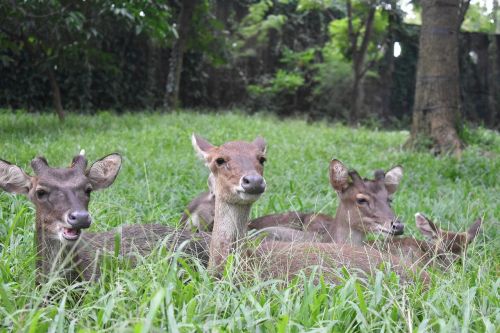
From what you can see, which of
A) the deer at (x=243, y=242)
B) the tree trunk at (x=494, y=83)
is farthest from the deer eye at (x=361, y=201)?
the tree trunk at (x=494, y=83)

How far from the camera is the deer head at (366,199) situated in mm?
5801

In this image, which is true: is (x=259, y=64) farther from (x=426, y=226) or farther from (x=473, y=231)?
(x=473, y=231)

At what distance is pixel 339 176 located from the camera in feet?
20.3

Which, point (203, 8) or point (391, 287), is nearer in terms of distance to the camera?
point (391, 287)

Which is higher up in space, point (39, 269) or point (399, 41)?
point (399, 41)

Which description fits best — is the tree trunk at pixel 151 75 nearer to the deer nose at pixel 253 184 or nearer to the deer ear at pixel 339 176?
the deer ear at pixel 339 176

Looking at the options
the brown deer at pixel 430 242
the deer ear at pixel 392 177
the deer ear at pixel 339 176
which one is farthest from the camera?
the deer ear at pixel 392 177

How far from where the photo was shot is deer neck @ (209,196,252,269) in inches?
173

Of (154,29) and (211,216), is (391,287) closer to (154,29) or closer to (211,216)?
(211,216)

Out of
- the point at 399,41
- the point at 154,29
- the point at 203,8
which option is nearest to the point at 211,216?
the point at 154,29

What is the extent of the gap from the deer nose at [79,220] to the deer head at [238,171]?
32.7 inches

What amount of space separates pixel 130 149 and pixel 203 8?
30.4 feet

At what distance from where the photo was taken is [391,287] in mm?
4027

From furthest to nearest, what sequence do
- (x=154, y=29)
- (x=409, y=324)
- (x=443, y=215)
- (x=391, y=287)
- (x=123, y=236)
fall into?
(x=154, y=29) → (x=443, y=215) → (x=123, y=236) → (x=391, y=287) → (x=409, y=324)
